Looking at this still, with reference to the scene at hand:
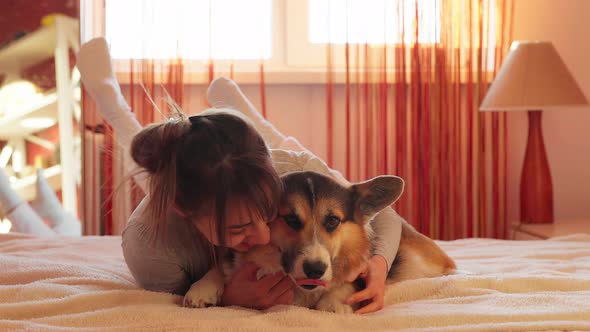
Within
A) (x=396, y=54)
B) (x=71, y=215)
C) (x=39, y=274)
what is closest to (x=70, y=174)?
(x=71, y=215)

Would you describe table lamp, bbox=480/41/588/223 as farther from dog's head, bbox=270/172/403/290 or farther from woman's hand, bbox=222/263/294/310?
woman's hand, bbox=222/263/294/310

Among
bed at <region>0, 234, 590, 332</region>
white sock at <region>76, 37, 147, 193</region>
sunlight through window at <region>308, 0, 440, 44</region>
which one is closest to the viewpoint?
bed at <region>0, 234, 590, 332</region>

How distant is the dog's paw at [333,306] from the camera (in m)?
1.43

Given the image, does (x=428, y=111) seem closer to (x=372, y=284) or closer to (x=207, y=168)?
(x=372, y=284)

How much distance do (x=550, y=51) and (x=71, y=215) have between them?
7.78 feet

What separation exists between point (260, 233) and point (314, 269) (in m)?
0.13

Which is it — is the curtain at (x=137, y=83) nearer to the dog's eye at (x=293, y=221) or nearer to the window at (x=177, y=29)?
the window at (x=177, y=29)

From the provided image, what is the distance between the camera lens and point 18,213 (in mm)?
3240

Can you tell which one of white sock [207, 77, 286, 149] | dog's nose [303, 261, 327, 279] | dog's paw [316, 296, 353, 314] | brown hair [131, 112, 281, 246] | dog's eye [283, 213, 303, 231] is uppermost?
white sock [207, 77, 286, 149]

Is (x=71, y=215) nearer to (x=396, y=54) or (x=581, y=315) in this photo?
(x=396, y=54)

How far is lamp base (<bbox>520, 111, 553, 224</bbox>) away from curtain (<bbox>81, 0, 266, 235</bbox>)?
1.29 meters

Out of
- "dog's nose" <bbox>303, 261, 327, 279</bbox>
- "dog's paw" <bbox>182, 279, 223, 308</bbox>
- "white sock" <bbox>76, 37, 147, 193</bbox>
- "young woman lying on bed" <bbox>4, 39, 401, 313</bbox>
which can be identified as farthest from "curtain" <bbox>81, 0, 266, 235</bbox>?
"dog's nose" <bbox>303, 261, 327, 279</bbox>

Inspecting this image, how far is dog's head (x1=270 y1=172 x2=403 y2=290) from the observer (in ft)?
4.35

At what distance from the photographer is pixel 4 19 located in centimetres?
352
